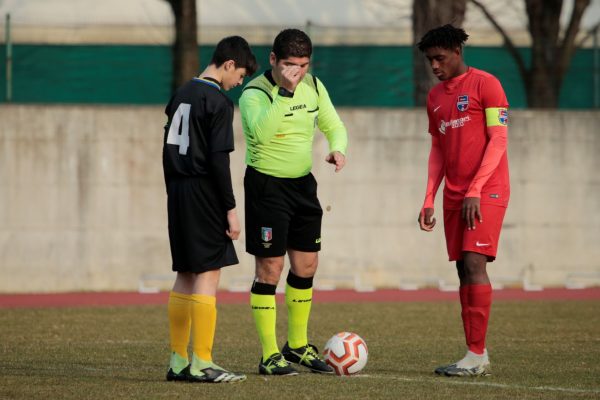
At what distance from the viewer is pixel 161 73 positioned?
731 inches

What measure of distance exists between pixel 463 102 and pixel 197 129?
5.96ft

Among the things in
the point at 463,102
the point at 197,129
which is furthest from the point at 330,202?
the point at 197,129

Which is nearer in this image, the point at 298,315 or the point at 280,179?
the point at 280,179

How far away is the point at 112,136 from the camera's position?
56.2ft

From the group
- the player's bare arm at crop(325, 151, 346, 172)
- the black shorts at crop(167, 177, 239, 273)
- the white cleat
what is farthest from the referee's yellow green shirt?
the white cleat

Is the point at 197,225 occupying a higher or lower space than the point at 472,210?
lower

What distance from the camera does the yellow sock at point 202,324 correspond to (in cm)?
771

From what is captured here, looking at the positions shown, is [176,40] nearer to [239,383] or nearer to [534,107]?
[534,107]

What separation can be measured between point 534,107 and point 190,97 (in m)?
12.1

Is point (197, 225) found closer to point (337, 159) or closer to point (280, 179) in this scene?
point (280, 179)

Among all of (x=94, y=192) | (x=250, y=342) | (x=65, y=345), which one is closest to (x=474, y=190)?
(x=250, y=342)

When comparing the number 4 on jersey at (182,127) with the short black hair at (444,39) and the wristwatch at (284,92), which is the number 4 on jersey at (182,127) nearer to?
the wristwatch at (284,92)

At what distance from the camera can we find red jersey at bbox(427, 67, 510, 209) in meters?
8.17

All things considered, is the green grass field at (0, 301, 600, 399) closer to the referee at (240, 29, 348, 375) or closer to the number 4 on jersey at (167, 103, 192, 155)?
the referee at (240, 29, 348, 375)
